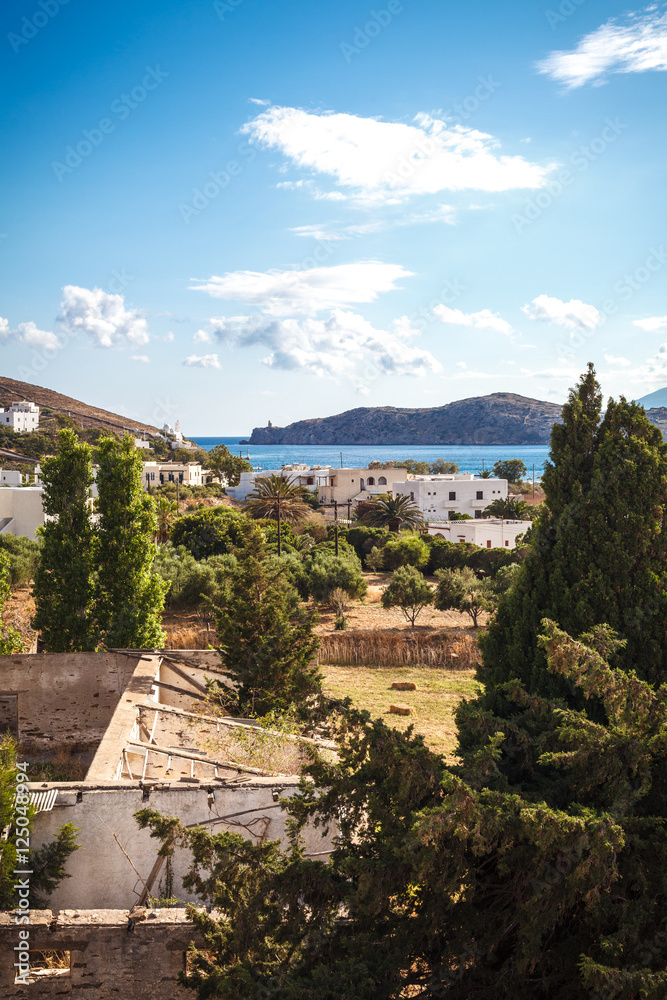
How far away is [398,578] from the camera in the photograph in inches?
1134

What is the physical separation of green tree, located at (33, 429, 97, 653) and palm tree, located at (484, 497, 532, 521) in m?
44.2

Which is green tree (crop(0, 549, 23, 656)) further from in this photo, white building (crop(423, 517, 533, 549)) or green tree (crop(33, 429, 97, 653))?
white building (crop(423, 517, 533, 549))

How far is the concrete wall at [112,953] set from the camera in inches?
255

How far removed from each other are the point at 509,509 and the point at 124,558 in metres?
46.4

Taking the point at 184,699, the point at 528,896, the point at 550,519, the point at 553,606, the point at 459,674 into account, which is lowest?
the point at 459,674

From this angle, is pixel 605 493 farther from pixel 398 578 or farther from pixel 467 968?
pixel 398 578

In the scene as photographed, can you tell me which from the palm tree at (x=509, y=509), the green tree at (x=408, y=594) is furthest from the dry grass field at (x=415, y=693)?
the palm tree at (x=509, y=509)

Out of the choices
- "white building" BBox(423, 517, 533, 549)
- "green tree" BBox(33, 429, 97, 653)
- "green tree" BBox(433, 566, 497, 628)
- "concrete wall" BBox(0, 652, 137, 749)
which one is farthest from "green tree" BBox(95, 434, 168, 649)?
"white building" BBox(423, 517, 533, 549)

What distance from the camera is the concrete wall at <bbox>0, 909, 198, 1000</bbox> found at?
6480 millimetres

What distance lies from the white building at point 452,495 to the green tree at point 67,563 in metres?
46.3

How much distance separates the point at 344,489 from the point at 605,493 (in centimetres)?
6381

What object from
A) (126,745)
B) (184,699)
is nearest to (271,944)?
(126,745)

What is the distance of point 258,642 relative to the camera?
14.0 metres

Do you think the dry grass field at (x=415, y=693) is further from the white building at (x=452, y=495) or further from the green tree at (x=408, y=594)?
the white building at (x=452, y=495)
